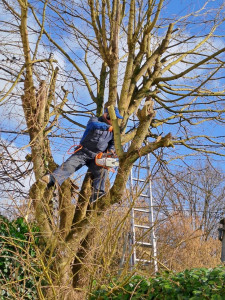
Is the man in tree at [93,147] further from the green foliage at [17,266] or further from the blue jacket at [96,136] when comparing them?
the green foliage at [17,266]

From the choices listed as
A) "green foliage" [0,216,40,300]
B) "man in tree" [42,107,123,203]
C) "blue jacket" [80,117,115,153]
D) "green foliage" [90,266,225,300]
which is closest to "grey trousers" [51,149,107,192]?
"man in tree" [42,107,123,203]

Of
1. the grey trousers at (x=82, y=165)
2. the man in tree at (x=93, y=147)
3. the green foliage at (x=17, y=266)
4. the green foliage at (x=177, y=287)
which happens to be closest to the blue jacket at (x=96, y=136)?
the man in tree at (x=93, y=147)

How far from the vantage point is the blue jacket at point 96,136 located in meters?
6.66

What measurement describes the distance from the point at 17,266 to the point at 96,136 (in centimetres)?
225

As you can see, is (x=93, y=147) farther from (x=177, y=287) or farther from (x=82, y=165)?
(x=177, y=287)

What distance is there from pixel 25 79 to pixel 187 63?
14.4 feet

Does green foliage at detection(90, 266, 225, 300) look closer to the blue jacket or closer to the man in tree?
the man in tree

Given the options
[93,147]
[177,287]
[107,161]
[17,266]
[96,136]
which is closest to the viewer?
[177,287]

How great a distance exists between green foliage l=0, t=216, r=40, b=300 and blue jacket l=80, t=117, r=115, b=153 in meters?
1.59

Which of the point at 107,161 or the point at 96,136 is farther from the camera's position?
the point at 96,136

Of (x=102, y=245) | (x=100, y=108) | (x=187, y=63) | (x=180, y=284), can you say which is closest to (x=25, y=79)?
(x=100, y=108)

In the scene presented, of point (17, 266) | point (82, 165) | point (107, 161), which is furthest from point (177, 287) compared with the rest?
point (82, 165)

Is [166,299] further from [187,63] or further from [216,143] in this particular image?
[187,63]

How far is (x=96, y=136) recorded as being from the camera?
264 inches
